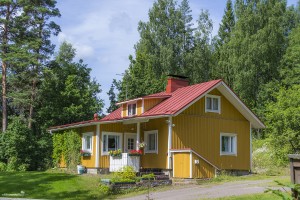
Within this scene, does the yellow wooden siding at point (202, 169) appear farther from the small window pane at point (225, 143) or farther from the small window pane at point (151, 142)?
the small window pane at point (151, 142)

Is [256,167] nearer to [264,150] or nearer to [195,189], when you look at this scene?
[264,150]

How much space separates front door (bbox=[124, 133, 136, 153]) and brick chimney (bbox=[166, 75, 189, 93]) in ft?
13.0

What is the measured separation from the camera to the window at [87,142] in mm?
24609

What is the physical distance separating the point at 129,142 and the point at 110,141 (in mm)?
1338

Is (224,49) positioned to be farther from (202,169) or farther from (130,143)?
(202,169)

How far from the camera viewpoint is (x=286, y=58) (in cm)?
4038

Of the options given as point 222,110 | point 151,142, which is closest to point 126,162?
point 151,142

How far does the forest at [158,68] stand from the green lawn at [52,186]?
9.56 m

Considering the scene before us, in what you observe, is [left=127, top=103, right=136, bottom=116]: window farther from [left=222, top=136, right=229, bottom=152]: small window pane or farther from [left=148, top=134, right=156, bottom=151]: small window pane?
[left=222, top=136, right=229, bottom=152]: small window pane

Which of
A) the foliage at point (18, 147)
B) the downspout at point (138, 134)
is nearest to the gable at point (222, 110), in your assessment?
the downspout at point (138, 134)

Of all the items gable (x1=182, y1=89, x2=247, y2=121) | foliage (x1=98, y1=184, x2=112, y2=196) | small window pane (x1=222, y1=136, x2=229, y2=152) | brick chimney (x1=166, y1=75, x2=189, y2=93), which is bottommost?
foliage (x1=98, y1=184, x2=112, y2=196)

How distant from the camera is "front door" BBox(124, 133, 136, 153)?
24.7 meters

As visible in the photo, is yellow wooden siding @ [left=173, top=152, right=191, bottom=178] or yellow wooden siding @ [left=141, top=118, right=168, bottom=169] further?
yellow wooden siding @ [left=141, top=118, right=168, bottom=169]

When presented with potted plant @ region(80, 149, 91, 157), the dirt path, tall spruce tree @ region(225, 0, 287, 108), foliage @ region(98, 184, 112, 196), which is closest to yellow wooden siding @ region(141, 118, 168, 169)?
potted plant @ region(80, 149, 91, 157)
